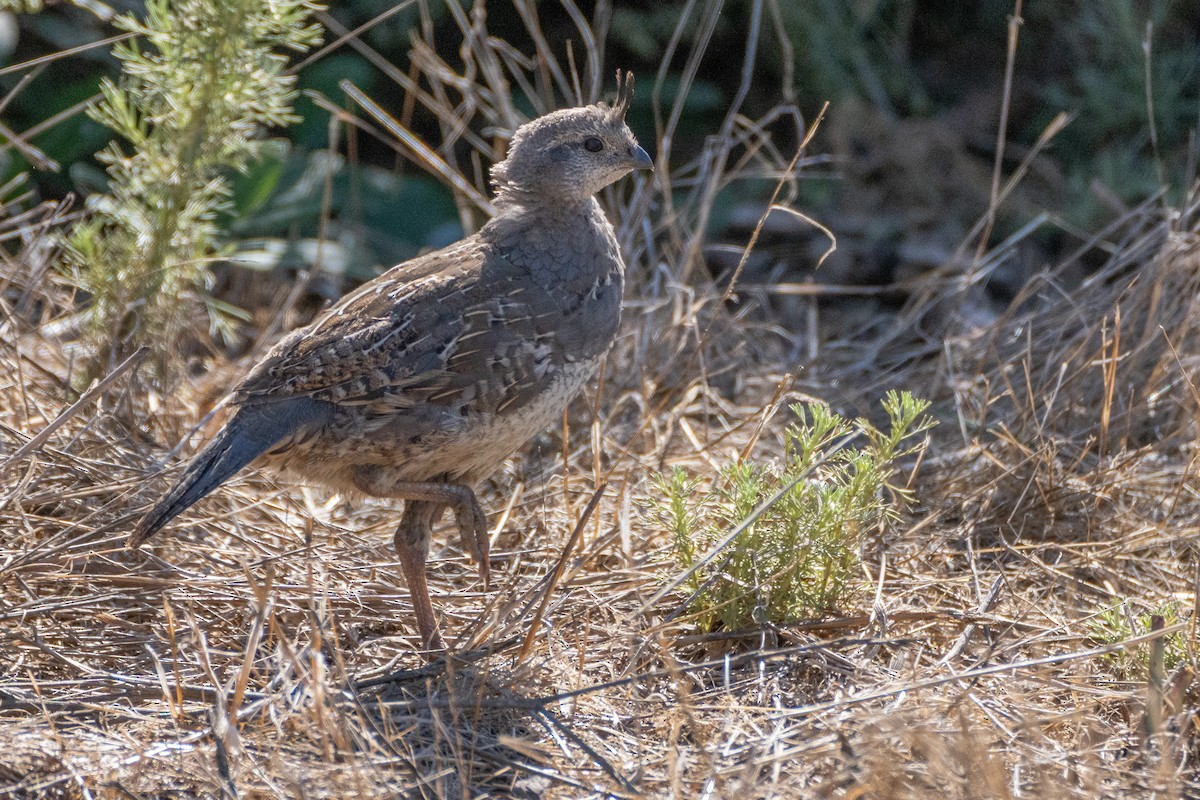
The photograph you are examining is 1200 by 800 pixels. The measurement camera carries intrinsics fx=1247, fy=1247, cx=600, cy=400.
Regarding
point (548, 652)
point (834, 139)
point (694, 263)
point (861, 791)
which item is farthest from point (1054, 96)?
point (861, 791)

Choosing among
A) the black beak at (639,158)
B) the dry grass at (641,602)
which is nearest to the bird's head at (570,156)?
the black beak at (639,158)

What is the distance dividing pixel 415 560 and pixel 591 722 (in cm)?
84

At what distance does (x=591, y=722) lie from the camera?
321 cm

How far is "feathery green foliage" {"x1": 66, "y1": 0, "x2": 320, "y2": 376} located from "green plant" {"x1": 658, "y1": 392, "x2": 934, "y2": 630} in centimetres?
209

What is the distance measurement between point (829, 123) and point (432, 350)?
11.8 ft

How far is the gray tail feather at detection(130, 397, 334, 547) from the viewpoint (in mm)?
3439

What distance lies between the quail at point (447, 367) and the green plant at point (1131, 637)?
5.31 ft

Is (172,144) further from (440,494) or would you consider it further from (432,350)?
(440,494)

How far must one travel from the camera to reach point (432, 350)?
358 cm

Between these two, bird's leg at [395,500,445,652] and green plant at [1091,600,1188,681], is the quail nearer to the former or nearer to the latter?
bird's leg at [395,500,445,652]

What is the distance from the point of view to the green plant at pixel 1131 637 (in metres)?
3.17

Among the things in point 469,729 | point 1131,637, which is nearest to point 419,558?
point 469,729

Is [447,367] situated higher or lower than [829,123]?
higher

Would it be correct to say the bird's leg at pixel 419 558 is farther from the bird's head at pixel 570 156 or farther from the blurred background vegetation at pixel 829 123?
the blurred background vegetation at pixel 829 123
